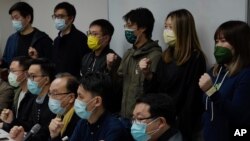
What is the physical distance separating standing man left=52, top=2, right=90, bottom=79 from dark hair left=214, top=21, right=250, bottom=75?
1.91m

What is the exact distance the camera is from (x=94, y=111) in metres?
Answer: 2.86

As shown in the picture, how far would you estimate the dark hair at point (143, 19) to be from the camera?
3.65 metres

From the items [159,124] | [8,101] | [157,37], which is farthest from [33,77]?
[159,124]

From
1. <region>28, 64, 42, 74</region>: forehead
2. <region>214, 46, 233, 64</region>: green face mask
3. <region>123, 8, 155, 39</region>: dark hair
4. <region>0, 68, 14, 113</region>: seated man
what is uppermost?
<region>123, 8, 155, 39</region>: dark hair

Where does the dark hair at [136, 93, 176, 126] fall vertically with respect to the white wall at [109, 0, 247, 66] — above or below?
below

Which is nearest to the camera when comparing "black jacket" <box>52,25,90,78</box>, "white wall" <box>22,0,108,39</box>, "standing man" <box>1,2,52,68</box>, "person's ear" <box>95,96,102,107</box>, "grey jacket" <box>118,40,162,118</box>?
"person's ear" <box>95,96,102,107</box>

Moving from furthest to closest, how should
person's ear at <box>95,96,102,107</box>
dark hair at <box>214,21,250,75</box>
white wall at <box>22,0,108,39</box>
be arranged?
white wall at <box>22,0,108,39</box> < person's ear at <box>95,96,102,107</box> < dark hair at <box>214,21,250,75</box>

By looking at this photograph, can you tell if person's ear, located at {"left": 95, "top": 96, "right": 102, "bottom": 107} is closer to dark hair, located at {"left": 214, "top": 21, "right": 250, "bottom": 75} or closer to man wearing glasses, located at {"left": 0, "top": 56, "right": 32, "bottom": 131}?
dark hair, located at {"left": 214, "top": 21, "right": 250, "bottom": 75}

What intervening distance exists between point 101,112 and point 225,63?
2.66 feet

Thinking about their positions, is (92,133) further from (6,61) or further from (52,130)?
(6,61)

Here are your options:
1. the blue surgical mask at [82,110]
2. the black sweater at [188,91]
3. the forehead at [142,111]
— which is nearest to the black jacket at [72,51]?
the black sweater at [188,91]

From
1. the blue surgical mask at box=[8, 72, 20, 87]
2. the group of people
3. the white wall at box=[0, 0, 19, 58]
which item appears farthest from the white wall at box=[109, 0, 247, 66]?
the white wall at box=[0, 0, 19, 58]

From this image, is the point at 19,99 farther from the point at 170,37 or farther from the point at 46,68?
the point at 170,37

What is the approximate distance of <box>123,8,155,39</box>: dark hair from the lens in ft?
12.0
